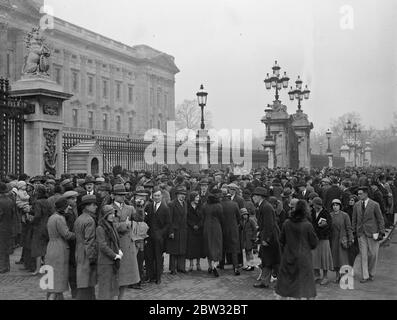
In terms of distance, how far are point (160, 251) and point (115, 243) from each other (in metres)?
2.52

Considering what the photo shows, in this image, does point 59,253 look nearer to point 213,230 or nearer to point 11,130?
point 213,230

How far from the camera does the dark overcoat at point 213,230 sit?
9.95 m

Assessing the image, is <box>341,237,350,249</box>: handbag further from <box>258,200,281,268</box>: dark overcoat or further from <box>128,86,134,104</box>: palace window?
<box>128,86,134,104</box>: palace window

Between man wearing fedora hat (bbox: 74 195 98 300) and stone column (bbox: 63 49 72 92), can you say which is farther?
stone column (bbox: 63 49 72 92)

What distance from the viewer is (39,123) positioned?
48.0 ft

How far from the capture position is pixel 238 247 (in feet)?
33.6

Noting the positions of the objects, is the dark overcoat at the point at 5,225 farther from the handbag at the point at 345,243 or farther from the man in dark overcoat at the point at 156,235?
the handbag at the point at 345,243

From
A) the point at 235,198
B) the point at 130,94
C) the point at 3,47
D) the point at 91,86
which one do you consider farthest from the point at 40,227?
the point at 130,94

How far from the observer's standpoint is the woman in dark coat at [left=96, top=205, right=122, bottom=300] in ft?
22.2

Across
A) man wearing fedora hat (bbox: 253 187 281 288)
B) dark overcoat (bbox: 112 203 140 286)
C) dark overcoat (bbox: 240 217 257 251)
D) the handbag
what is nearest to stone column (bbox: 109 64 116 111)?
dark overcoat (bbox: 240 217 257 251)

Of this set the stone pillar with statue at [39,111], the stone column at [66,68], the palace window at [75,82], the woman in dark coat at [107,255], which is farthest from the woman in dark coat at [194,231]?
the palace window at [75,82]

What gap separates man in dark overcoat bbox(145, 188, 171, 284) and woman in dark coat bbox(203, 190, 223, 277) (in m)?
0.90

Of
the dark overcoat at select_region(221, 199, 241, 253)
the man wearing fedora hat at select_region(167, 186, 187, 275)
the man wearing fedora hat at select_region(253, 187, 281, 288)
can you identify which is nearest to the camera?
the man wearing fedora hat at select_region(253, 187, 281, 288)

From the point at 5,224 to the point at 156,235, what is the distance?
3.05 metres
